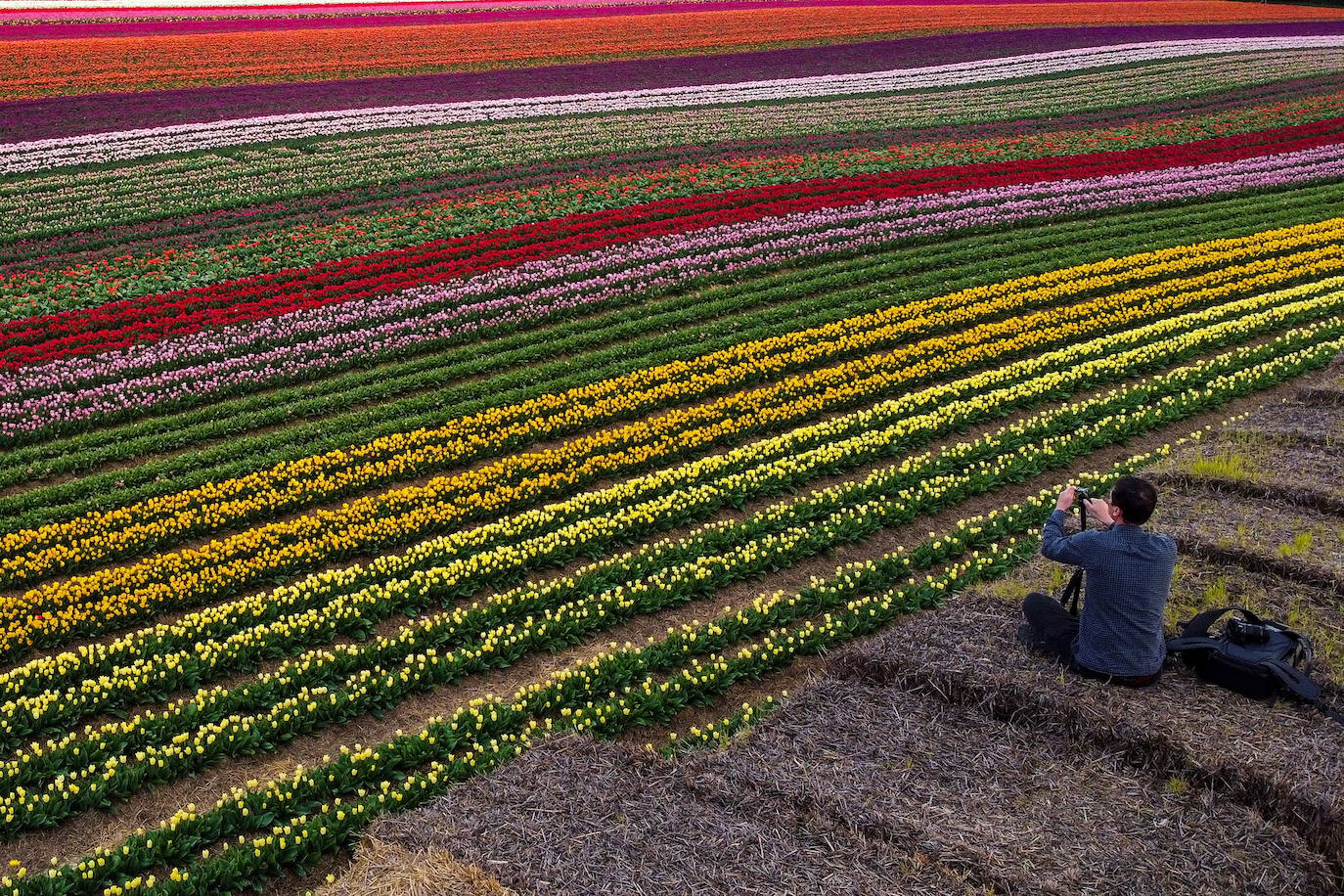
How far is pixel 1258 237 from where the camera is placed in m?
25.7

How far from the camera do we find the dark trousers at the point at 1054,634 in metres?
8.45

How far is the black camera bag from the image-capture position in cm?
816

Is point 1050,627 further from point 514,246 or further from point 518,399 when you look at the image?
point 514,246

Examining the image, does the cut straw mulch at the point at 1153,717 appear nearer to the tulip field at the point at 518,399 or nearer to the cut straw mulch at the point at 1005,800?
the cut straw mulch at the point at 1005,800

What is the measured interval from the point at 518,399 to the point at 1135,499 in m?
12.1

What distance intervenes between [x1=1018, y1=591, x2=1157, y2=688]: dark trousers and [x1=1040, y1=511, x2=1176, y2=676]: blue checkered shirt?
0.08m

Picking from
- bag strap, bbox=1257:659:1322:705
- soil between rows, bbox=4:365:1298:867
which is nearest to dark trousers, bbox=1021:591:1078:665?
bag strap, bbox=1257:659:1322:705

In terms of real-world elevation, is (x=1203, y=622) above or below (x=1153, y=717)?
above

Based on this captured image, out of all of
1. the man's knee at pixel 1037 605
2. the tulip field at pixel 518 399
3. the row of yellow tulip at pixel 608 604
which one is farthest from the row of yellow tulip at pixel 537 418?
the man's knee at pixel 1037 605

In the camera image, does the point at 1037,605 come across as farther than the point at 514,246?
No

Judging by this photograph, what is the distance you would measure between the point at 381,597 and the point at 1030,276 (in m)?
16.9

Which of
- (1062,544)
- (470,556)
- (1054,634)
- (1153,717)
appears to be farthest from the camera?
(470,556)

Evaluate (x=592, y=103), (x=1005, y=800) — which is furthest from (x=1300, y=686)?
(x=592, y=103)

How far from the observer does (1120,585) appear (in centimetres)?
810
